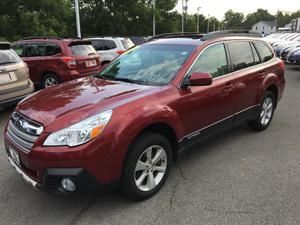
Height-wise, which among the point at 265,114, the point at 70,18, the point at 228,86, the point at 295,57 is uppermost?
the point at 70,18

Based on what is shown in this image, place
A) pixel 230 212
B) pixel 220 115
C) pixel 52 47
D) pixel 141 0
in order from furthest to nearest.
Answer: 1. pixel 141 0
2. pixel 52 47
3. pixel 220 115
4. pixel 230 212

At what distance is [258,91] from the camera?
17.0 ft

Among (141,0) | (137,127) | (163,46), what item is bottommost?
(137,127)

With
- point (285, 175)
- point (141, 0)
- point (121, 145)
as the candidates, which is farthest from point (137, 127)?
point (141, 0)

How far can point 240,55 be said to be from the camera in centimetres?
488

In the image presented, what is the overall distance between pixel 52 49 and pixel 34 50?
0.68 metres

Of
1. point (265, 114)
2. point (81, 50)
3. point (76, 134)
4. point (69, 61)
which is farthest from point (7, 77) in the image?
point (265, 114)

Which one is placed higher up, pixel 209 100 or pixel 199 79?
pixel 199 79

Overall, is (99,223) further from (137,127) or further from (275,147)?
(275,147)

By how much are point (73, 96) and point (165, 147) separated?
114 cm

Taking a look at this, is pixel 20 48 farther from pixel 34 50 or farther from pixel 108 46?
pixel 108 46

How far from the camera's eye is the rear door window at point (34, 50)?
9164 mm

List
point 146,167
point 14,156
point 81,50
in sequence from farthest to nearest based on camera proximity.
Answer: point 81,50 < point 146,167 < point 14,156

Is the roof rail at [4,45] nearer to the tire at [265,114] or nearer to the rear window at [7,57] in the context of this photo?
the rear window at [7,57]
